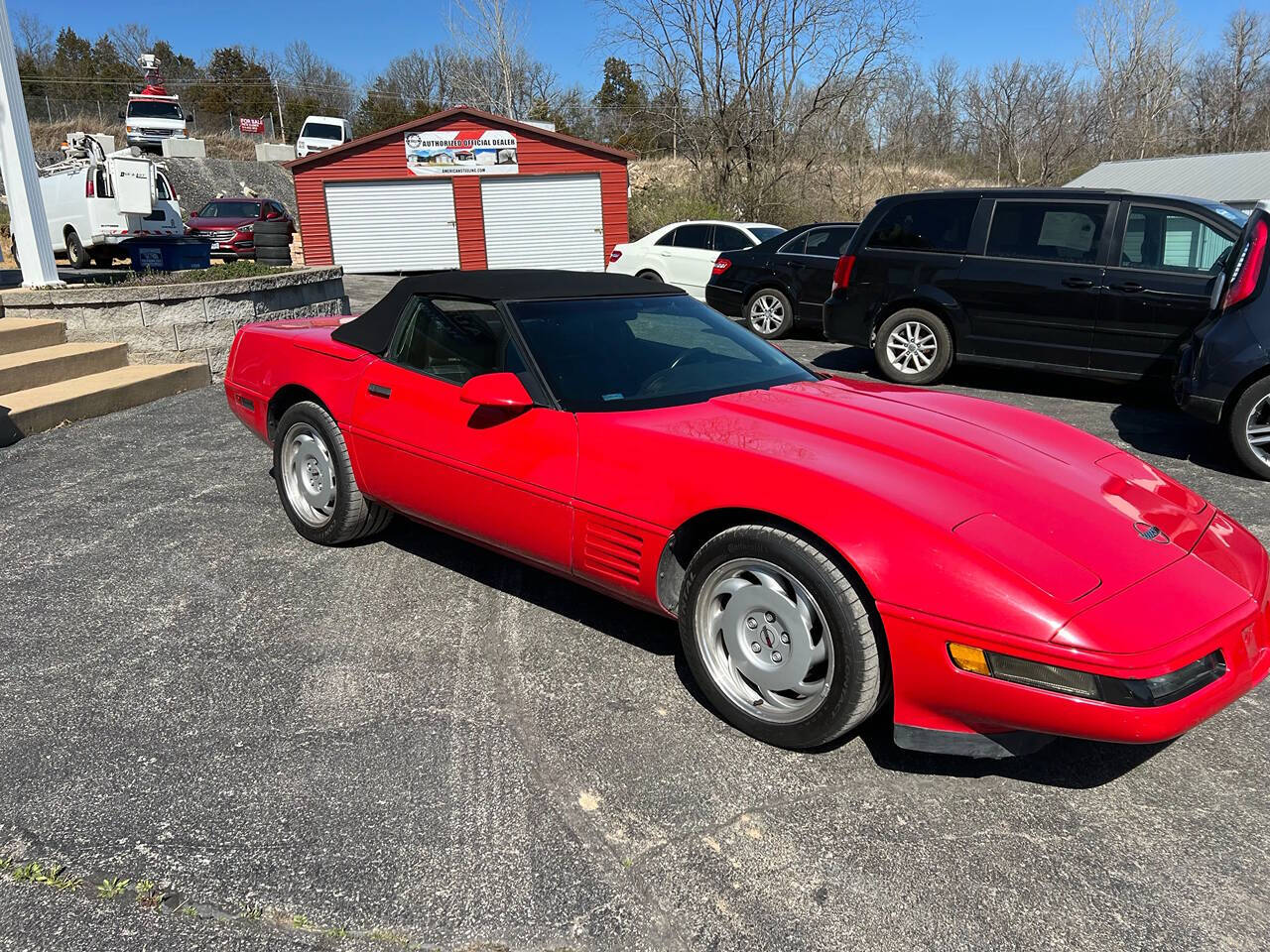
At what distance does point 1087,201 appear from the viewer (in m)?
7.42

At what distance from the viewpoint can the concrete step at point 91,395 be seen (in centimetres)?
673

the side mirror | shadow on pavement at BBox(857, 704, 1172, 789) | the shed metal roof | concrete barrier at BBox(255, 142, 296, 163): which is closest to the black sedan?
the side mirror

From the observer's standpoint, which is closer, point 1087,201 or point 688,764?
point 688,764

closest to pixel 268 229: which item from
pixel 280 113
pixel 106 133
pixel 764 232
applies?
pixel 764 232

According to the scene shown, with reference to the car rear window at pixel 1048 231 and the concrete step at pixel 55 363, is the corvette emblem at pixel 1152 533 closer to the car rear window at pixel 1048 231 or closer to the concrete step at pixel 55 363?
the car rear window at pixel 1048 231

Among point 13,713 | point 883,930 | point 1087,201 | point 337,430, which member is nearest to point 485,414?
point 337,430

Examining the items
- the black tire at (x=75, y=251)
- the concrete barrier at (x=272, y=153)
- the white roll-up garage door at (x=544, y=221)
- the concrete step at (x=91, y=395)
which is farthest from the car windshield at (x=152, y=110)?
the concrete step at (x=91, y=395)

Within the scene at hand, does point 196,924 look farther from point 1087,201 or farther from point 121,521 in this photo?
point 1087,201

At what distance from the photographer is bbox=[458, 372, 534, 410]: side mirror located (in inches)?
128

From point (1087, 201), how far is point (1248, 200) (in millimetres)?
25339

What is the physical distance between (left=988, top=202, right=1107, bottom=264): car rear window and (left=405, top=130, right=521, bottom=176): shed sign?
17.9 metres

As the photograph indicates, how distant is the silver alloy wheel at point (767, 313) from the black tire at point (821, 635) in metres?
8.87

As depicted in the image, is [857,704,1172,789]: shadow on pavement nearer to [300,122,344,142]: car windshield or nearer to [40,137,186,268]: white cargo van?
[40,137,186,268]: white cargo van

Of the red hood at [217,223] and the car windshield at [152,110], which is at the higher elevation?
the car windshield at [152,110]
